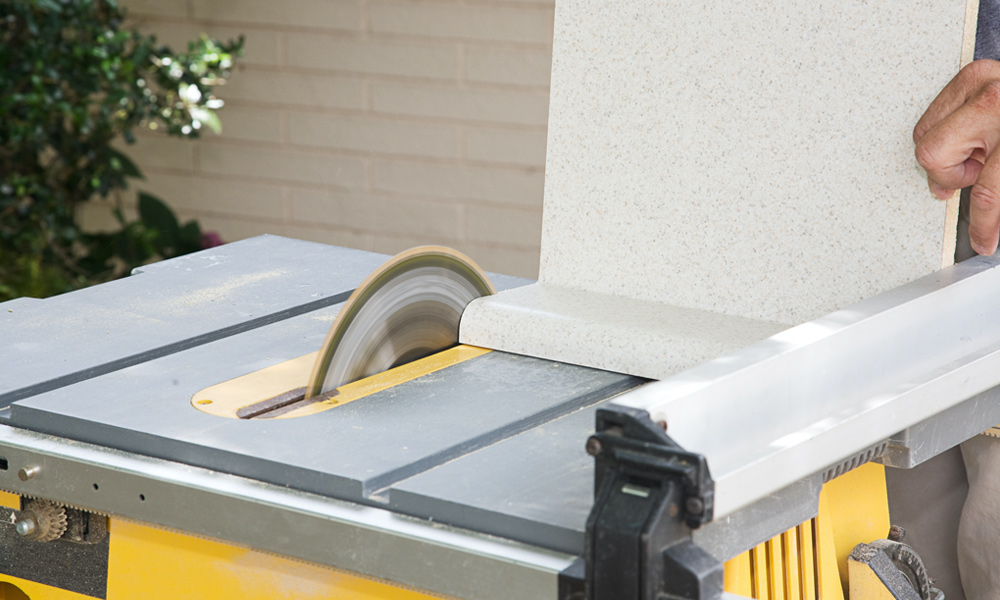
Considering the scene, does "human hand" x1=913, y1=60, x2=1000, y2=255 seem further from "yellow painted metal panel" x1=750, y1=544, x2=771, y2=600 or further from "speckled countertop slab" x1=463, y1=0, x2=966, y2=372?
"yellow painted metal panel" x1=750, y1=544, x2=771, y2=600

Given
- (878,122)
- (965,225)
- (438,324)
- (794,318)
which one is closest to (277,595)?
(438,324)

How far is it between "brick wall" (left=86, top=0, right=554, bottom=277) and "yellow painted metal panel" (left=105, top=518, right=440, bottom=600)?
2.05m

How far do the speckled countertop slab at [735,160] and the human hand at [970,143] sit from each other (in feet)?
0.09

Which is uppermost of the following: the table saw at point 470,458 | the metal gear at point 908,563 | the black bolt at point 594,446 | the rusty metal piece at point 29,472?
the black bolt at point 594,446

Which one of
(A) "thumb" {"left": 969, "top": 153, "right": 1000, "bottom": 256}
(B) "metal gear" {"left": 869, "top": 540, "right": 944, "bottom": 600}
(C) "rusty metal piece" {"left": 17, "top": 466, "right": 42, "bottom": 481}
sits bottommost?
(B) "metal gear" {"left": 869, "top": 540, "right": 944, "bottom": 600}

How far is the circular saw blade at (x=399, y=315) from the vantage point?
1192mm

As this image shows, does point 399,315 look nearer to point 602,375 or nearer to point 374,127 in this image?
point 602,375

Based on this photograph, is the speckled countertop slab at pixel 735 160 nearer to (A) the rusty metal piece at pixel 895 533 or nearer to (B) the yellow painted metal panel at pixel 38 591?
(A) the rusty metal piece at pixel 895 533

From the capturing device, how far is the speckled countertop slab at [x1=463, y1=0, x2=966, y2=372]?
124cm

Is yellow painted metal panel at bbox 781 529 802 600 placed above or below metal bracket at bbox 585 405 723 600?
below

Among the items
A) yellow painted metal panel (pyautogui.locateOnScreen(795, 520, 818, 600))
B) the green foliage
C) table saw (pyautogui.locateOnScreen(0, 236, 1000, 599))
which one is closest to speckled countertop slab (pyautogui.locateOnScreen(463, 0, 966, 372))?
table saw (pyautogui.locateOnScreen(0, 236, 1000, 599))

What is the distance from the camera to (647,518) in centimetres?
79

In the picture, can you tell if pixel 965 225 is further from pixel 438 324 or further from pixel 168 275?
pixel 168 275

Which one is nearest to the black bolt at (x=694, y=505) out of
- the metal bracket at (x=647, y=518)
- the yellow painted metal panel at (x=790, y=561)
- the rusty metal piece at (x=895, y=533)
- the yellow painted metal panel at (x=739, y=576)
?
the metal bracket at (x=647, y=518)
